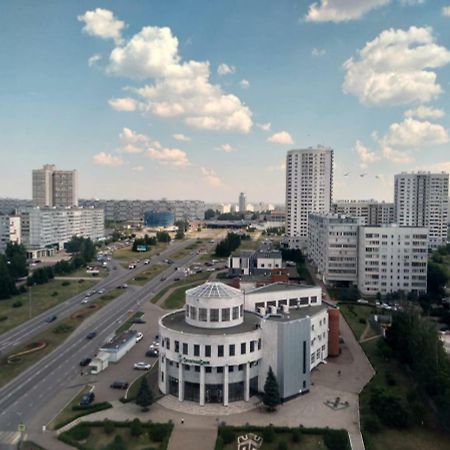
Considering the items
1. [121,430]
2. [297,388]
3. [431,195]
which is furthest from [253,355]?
[431,195]

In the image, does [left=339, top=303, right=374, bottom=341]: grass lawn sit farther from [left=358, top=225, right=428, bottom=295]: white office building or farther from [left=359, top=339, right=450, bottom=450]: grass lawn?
[left=359, top=339, right=450, bottom=450]: grass lawn

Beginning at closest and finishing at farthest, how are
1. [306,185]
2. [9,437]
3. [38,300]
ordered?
[9,437]
[38,300]
[306,185]

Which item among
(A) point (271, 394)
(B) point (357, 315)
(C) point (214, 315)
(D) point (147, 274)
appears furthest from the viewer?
(D) point (147, 274)

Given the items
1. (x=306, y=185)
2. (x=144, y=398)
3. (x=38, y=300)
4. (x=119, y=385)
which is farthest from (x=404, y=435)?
(x=306, y=185)

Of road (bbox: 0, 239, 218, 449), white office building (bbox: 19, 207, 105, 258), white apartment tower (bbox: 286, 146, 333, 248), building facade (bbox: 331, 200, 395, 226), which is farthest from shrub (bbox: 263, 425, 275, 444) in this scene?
building facade (bbox: 331, 200, 395, 226)

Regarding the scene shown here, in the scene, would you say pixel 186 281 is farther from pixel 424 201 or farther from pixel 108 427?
pixel 424 201

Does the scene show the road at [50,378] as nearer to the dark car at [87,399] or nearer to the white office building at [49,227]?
the dark car at [87,399]

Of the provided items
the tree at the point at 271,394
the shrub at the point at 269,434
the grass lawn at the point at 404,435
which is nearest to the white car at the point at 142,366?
the tree at the point at 271,394
